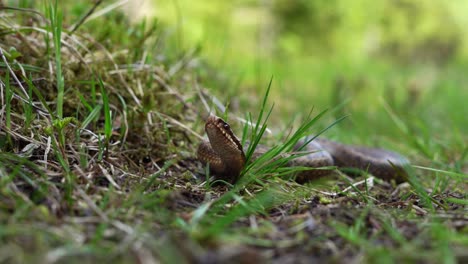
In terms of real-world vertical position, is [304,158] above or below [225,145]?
below

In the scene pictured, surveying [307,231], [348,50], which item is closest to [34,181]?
[307,231]

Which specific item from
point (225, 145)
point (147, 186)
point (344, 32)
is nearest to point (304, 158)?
point (225, 145)

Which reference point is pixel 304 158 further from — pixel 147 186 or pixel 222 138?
pixel 147 186

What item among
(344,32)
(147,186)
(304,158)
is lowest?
(344,32)

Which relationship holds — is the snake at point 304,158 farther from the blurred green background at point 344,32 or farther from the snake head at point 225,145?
the blurred green background at point 344,32

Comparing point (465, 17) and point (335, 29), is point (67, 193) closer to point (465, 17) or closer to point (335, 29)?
point (335, 29)

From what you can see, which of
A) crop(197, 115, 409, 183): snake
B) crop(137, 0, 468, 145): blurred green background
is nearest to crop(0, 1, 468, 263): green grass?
crop(197, 115, 409, 183): snake
